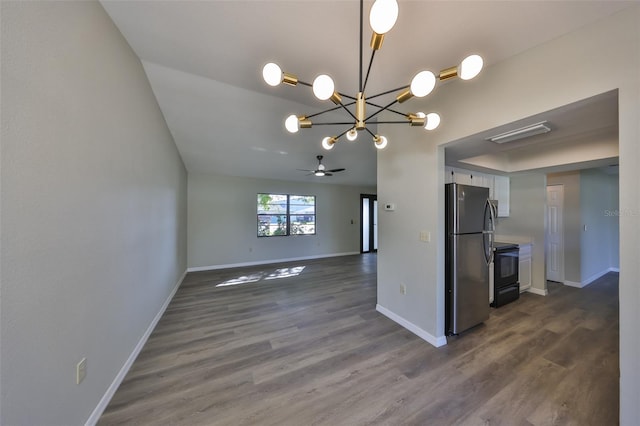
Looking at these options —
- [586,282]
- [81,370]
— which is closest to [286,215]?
[81,370]

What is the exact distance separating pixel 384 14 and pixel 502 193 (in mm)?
4354

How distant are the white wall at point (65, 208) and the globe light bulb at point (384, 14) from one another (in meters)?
1.44

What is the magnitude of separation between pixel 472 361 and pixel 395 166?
7.03 ft

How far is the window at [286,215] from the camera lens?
6057 mm

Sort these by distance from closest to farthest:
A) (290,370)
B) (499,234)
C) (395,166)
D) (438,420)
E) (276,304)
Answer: (438,420)
(290,370)
(395,166)
(276,304)
(499,234)

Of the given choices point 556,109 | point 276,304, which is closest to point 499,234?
point 556,109

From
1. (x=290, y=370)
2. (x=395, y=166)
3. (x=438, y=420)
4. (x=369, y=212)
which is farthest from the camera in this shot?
(x=369, y=212)

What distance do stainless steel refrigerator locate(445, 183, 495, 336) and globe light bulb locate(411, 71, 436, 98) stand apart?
1.48 meters

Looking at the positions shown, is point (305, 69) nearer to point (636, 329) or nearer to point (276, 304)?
point (636, 329)

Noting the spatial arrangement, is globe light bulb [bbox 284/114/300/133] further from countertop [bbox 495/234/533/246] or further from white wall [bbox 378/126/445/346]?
countertop [bbox 495/234/533/246]

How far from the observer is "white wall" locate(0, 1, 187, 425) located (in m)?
0.86

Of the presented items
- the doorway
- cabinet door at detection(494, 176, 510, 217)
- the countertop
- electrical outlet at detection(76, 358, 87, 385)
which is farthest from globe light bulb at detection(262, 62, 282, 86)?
the doorway

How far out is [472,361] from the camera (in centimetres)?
197

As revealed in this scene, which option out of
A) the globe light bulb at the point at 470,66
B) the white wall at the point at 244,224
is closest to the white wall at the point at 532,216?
the globe light bulb at the point at 470,66
